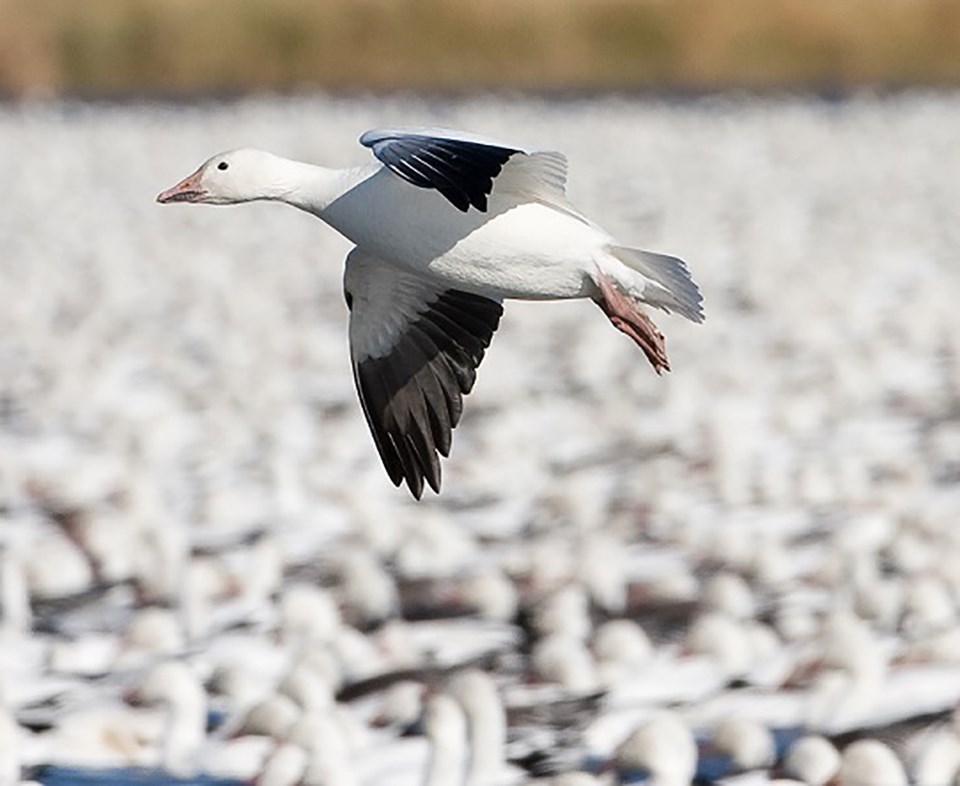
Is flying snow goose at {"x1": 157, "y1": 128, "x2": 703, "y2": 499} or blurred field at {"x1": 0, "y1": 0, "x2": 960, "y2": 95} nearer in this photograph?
flying snow goose at {"x1": 157, "y1": 128, "x2": 703, "y2": 499}

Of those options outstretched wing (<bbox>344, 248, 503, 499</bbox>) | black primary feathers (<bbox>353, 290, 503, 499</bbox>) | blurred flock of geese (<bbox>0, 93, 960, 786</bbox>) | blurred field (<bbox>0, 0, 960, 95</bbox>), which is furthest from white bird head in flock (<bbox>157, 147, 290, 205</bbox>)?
blurred field (<bbox>0, 0, 960, 95</bbox>)

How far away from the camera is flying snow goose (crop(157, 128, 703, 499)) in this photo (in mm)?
4930

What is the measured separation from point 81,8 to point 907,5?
9.61 m

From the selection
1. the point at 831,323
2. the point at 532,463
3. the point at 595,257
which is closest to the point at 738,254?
the point at 831,323

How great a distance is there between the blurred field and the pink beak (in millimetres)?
23426

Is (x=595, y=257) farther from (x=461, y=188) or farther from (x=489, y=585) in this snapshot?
(x=489, y=585)

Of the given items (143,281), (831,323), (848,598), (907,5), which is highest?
(907,5)

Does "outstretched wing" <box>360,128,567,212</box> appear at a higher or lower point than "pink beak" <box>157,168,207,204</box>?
lower

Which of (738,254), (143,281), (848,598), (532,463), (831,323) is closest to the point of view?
Answer: (848,598)

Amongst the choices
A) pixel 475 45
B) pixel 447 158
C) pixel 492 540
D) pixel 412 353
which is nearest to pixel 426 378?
pixel 412 353

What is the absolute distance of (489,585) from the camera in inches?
320

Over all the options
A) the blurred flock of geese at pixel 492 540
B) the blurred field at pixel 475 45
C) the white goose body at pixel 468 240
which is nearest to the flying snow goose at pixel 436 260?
the white goose body at pixel 468 240

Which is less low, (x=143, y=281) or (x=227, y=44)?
(x=227, y=44)

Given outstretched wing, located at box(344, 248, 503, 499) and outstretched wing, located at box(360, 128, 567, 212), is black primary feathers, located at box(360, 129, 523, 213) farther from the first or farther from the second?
outstretched wing, located at box(344, 248, 503, 499)
